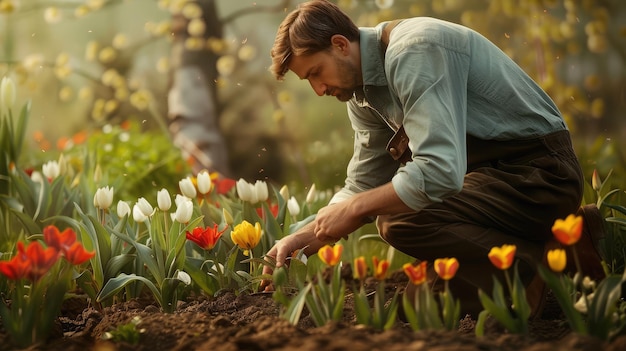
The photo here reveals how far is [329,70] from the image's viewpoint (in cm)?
247

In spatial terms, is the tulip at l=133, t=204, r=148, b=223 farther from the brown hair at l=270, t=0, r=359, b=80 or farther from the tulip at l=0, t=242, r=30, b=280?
the tulip at l=0, t=242, r=30, b=280

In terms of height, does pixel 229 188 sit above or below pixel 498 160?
below

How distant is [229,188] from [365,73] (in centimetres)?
173

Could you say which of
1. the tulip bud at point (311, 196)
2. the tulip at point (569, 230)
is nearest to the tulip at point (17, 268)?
the tulip at point (569, 230)

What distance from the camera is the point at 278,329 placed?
2002 mm

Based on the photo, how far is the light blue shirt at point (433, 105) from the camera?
217 cm

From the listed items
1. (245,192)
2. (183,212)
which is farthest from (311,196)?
(183,212)

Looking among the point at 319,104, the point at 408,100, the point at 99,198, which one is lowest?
the point at 319,104

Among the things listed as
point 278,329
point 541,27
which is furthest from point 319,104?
point 278,329

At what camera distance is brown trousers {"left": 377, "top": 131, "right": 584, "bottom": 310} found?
2467 mm

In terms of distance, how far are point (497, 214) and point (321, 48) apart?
2.31ft

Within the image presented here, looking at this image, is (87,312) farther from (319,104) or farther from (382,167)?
(319,104)

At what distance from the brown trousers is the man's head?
430mm

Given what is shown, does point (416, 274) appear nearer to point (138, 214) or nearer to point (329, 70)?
point (329, 70)
